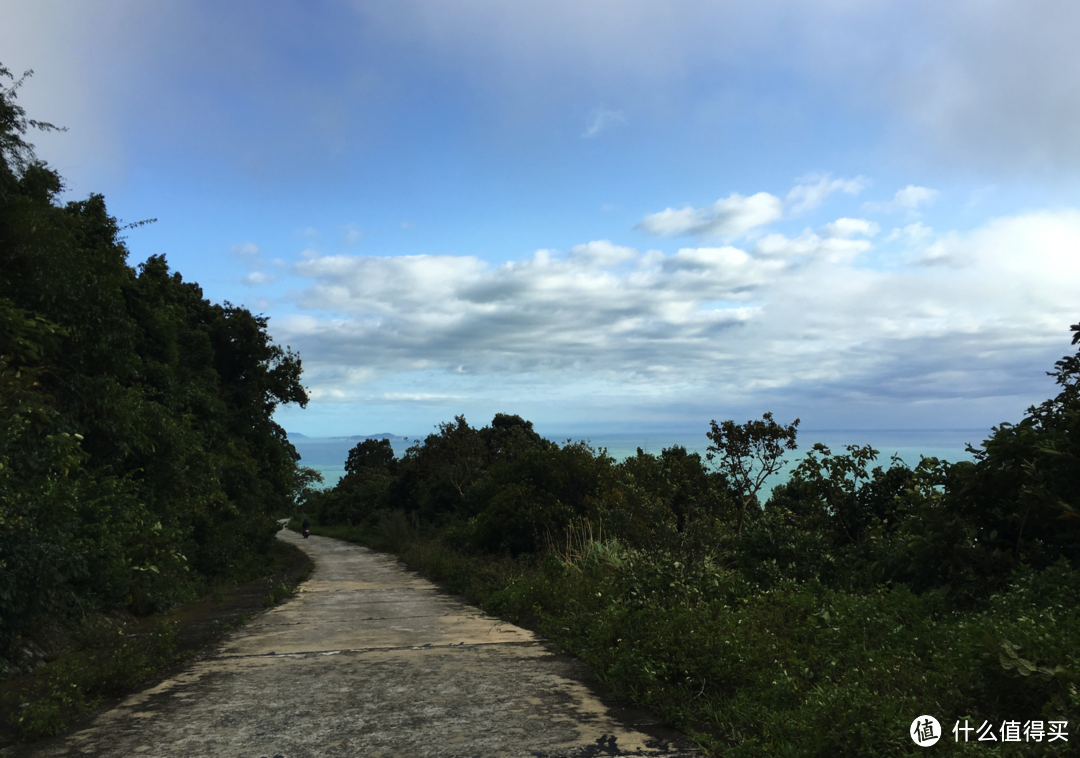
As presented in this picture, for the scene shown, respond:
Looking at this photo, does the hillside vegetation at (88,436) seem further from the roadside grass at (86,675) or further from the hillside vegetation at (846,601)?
the hillside vegetation at (846,601)

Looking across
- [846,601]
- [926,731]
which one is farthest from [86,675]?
[846,601]

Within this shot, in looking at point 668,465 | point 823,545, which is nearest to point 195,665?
point 823,545

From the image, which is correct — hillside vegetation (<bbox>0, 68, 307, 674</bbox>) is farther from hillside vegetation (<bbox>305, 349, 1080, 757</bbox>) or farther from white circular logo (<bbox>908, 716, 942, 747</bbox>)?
white circular logo (<bbox>908, 716, 942, 747</bbox>)

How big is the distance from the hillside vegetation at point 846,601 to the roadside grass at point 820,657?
0.02m

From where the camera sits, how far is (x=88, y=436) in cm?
1083

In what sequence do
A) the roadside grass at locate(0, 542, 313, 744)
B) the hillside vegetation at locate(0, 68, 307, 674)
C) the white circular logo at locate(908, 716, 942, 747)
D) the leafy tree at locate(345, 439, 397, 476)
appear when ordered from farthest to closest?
the leafy tree at locate(345, 439, 397, 476) → the hillside vegetation at locate(0, 68, 307, 674) → the roadside grass at locate(0, 542, 313, 744) → the white circular logo at locate(908, 716, 942, 747)

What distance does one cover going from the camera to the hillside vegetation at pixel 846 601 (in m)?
3.60

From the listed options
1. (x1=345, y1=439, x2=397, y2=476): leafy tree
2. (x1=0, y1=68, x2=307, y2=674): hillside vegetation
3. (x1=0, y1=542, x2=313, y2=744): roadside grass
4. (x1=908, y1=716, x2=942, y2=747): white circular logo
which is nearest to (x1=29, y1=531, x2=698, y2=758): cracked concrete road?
(x1=0, y1=542, x2=313, y2=744): roadside grass

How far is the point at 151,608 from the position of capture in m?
10.6

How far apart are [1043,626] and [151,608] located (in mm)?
11384

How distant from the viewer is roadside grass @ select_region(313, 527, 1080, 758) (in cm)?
350

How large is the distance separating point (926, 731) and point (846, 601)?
250cm

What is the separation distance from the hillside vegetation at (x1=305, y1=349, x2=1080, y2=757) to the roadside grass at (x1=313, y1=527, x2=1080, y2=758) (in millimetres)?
15

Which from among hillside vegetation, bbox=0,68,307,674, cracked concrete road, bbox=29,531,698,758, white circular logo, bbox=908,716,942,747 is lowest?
cracked concrete road, bbox=29,531,698,758
